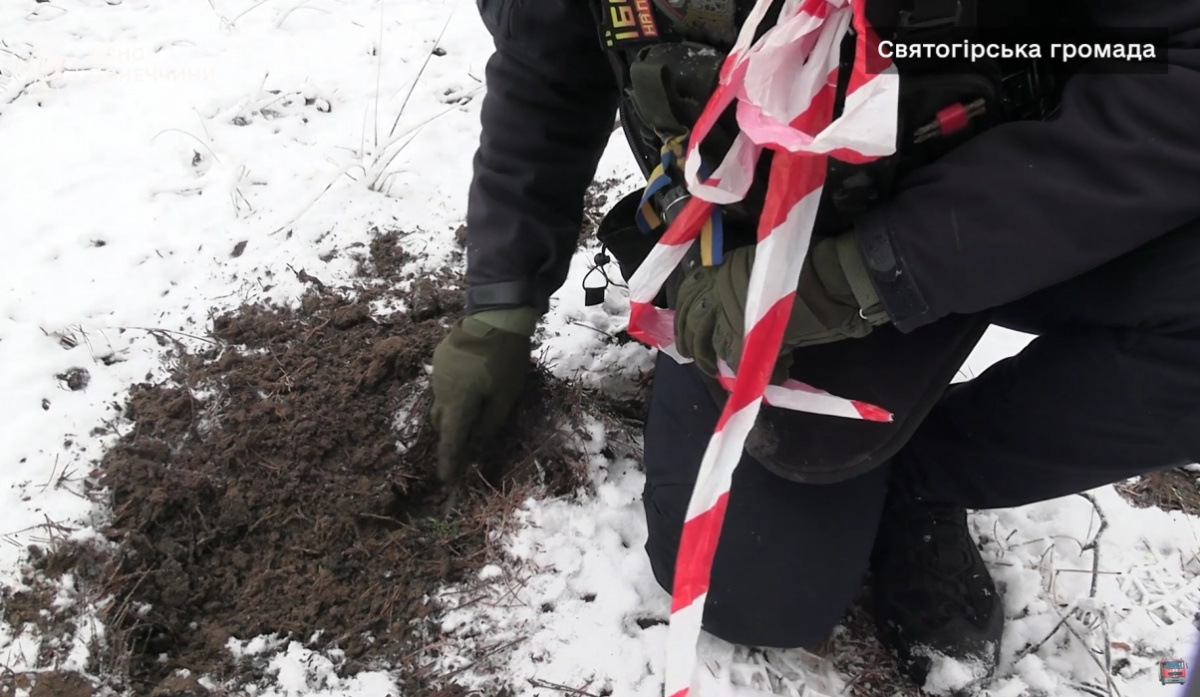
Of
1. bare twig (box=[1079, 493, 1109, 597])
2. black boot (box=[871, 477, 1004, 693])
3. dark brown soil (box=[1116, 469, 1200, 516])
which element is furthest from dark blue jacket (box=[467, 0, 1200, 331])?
dark brown soil (box=[1116, 469, 1200, 516])

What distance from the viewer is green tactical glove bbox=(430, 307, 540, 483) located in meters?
1.45

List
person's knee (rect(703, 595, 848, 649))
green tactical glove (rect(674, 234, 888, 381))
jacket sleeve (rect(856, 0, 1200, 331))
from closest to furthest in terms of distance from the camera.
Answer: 1. jacket sleeve (rect(856, 0, 1200, 331))
2. green tactical glove (rect(674, 234, 888, 381))
3. person's knee (rect(703, 595, 848, 649))

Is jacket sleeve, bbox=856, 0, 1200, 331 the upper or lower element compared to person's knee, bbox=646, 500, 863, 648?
upper

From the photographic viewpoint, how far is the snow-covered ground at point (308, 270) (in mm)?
1307

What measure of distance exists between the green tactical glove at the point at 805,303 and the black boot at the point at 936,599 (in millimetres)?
484

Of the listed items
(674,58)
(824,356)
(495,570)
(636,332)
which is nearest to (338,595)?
(495,570)

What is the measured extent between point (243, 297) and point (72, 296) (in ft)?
1.29

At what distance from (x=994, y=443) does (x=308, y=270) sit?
1.53 meters

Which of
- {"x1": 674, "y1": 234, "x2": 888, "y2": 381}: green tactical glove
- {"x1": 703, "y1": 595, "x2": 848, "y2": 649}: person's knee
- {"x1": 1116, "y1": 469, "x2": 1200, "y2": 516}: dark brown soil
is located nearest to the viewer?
{"x1": 674, "y1": 234, "x2": 888, "y2": 381}: green tactical glove

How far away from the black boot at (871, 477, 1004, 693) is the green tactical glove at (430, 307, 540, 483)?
0.76 metres

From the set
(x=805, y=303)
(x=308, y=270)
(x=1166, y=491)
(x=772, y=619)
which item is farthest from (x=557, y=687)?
(x=1166, y=491)

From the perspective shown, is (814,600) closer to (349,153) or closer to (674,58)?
(674,58)

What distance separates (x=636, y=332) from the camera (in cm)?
115

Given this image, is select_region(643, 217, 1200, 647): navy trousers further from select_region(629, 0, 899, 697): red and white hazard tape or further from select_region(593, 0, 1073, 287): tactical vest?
select_region(629, 0, 899, 697): red and white hazard tape
